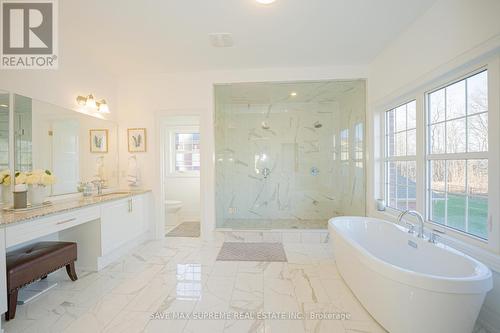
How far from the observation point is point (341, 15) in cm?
217

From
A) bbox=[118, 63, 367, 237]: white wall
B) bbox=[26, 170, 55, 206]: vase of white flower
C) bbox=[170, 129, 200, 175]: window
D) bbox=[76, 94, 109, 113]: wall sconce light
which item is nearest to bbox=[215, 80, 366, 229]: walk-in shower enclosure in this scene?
bbox=[118, 63, 367, 237]: white wall

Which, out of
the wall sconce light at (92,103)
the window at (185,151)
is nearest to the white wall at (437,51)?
the window at (185,151)

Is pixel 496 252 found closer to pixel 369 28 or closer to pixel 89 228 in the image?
pixel 369 28

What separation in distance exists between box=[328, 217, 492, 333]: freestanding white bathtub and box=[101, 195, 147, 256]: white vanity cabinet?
2.63 metres

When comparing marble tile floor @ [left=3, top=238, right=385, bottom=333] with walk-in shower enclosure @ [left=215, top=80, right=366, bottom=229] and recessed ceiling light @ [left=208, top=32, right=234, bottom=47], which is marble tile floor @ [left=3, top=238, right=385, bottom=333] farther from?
recessed ceiling light @ [left=208, top=32, right=234, bottom=47]

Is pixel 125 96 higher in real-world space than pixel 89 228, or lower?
higher

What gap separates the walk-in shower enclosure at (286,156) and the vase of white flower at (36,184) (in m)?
2.13

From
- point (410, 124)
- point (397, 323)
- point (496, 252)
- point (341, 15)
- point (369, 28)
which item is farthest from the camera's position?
point (410, 124)

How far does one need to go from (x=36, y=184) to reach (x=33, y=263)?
0.73 metres

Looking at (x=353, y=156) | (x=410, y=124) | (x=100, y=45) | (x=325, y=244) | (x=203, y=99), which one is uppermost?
(x=100, y=45)

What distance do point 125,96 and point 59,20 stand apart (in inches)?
56.8

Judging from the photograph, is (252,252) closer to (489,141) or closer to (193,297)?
(193,297)

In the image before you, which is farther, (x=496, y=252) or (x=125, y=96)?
(x=125, y=96)

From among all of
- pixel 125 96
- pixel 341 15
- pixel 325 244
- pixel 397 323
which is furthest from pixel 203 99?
pixel 397 323
